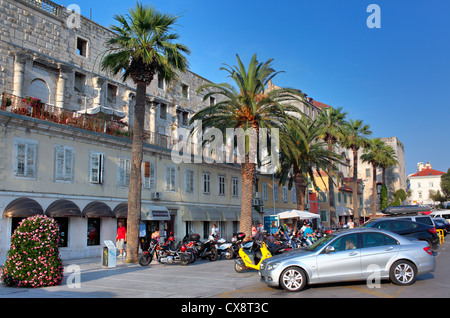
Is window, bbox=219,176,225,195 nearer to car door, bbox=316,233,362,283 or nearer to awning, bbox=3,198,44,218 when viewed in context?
awning, bbox=3,198,44,218

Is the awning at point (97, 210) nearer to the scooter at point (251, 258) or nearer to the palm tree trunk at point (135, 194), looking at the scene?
the palm tree trunk at point (135, 194)

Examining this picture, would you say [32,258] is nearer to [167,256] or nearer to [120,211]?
[167,256]

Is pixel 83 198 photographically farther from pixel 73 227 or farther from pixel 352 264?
pixel 352 264

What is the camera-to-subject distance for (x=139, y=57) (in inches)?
731

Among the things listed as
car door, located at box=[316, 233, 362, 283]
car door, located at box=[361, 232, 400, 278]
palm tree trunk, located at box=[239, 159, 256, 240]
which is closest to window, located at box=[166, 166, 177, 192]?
palm tree trunk, located at box=[239, 159, 256, 240]

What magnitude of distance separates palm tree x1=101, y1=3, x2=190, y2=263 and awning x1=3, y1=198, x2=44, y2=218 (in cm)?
430

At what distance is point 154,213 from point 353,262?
16.6 metres

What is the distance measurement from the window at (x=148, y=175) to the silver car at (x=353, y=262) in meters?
16.3

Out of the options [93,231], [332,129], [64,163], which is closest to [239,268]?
[93,231]

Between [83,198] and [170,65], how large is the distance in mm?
8616

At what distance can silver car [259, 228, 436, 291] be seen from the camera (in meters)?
10.2

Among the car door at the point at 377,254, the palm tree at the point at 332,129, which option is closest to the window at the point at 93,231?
the car door at the point at 377,254

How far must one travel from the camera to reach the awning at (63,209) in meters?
19.1
